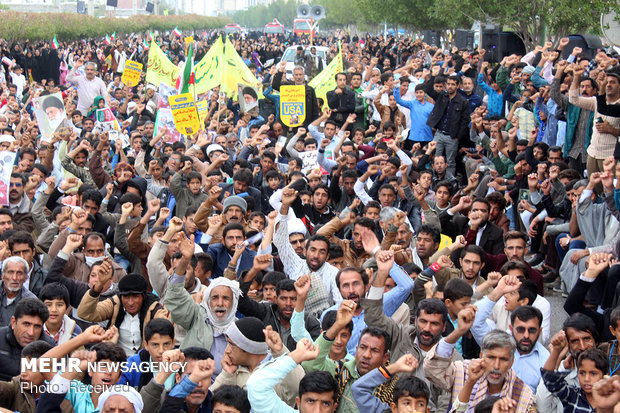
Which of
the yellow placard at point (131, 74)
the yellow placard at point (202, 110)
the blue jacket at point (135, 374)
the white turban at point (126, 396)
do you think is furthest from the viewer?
the yellow placard at point (131, 74)

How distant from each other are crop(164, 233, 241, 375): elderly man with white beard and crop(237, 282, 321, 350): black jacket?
19 cm

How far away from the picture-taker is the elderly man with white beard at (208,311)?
607 centimetres

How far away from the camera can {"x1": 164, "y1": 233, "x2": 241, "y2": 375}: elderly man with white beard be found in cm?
607

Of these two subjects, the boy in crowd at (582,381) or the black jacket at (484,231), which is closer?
the boy in crowd at (582,381)

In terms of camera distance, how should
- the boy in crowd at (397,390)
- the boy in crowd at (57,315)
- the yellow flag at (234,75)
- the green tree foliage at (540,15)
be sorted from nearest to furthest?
the boy in crowd at (397,390) < the boy in crowd at (57,315) < the yellow flag at (234,75) < the green tree foliage at (540,15)

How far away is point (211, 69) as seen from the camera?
15.6 meters

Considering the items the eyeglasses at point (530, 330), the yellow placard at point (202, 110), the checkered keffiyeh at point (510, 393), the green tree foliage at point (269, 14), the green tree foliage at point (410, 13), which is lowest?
the green tree foliage at point (269, 14)

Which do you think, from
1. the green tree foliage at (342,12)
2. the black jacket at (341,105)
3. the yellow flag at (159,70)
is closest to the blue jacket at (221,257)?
the black jacket at (341,105)

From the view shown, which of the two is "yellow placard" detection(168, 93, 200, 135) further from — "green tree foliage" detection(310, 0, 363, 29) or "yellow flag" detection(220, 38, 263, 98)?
"green tree foliage" detection(310, 0, 363, 29)

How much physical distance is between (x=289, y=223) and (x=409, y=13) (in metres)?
30.0

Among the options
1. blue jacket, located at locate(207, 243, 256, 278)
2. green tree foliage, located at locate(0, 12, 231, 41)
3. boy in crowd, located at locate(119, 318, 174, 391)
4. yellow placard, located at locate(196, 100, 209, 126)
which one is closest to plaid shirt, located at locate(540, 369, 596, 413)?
boy in crowd, located at locate(119, 318, 174, 391)

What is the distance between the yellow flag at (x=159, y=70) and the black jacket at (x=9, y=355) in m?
10.9

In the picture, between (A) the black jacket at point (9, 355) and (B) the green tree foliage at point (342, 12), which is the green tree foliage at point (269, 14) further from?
(A) the black jacket at point (9, 355)

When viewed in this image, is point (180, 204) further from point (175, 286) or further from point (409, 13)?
point (409, 13)
